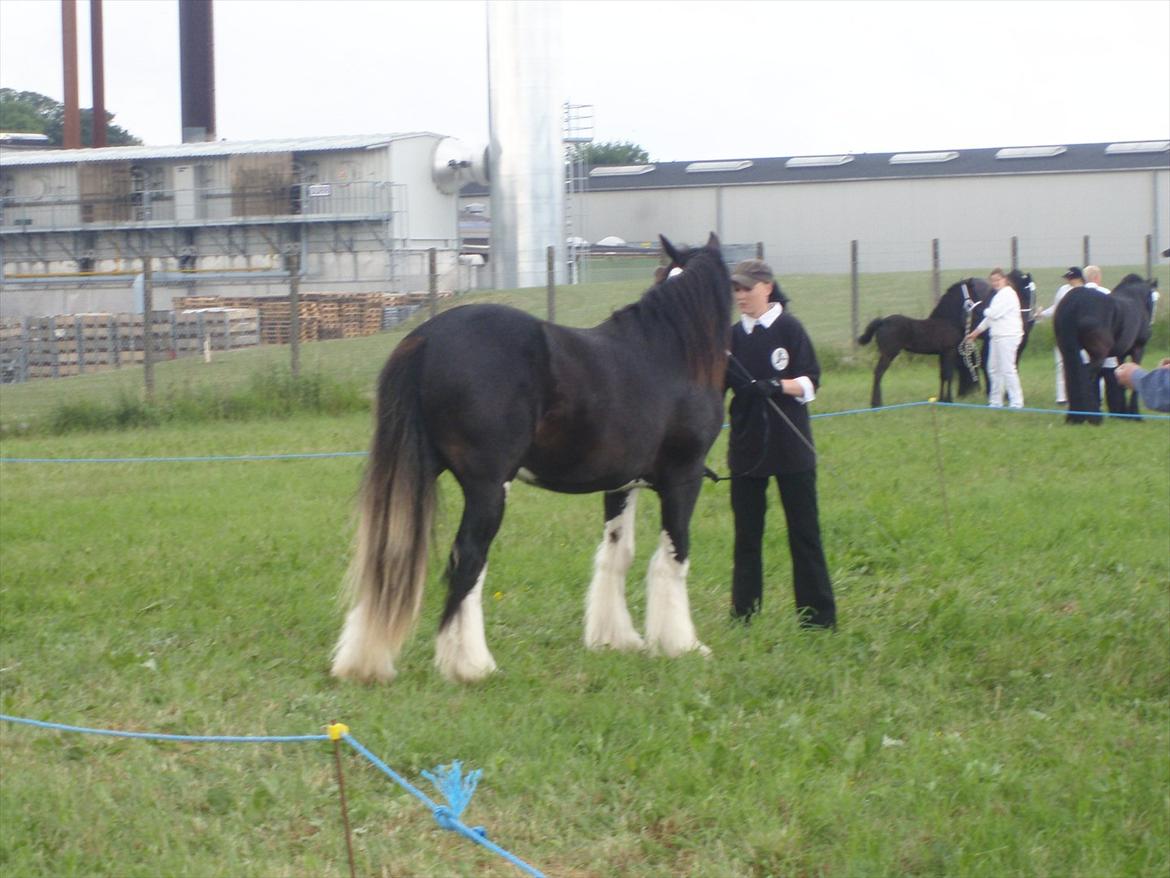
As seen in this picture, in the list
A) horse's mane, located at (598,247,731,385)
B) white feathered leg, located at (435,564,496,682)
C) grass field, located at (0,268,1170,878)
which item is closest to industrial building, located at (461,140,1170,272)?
grass field, located at (0,268,1170,878)

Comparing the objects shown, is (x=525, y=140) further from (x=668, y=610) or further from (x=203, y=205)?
(x=668, y=610)

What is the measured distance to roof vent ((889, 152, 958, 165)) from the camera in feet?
151

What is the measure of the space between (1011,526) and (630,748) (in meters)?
4.74

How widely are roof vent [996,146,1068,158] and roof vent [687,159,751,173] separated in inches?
349

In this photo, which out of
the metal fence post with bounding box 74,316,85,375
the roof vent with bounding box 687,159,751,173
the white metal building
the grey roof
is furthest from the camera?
the roof vent with bounding box 687,159,751,173

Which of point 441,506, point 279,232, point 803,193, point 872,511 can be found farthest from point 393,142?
point 441,506

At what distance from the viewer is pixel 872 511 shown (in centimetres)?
930

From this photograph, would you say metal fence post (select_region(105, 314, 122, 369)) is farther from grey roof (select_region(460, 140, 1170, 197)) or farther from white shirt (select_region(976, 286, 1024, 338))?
white shirt (select_region(976, 286, 1024, 338))

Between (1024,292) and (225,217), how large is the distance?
27.8 m

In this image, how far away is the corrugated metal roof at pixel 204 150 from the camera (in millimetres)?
38562

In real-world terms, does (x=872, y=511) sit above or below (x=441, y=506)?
Answer: below

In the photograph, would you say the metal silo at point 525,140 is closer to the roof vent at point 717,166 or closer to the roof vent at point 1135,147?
the roof vent at point 717,166

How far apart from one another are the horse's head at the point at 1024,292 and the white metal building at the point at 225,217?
19920 millimetres

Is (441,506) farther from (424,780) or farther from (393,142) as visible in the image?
(393,142)
